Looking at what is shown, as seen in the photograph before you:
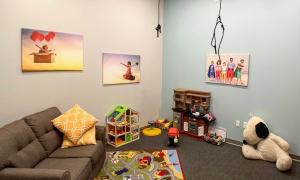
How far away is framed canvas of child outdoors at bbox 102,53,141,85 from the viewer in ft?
12.4

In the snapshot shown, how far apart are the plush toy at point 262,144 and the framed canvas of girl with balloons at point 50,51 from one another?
2.89m

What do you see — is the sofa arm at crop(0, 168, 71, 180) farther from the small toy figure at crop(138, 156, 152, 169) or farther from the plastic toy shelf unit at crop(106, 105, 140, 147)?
the plastic toy shelf unit at crop(106, 105, 140, 147)

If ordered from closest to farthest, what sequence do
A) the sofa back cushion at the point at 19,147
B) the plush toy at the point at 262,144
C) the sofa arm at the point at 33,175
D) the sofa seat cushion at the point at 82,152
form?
the sofa arm at the point at 33,175
the sofa back cushion at the point at 19,147
the sofa seat cushion at the point at 82,152
the plush toy at the point at 262,144

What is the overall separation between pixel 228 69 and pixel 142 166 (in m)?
2.25

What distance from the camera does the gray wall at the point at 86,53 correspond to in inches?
106

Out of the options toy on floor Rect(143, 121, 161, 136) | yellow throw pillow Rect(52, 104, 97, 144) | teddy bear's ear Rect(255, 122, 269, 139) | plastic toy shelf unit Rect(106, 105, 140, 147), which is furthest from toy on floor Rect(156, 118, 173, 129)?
yellow throw pillow Rect(52, 104, 97, 144)

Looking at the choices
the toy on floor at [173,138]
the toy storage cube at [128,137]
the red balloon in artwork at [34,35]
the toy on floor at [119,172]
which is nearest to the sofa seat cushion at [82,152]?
the toy on floor at [119,172]

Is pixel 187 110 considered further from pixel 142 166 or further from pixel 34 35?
pixel 34 35

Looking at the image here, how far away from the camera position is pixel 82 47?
11.1 feet

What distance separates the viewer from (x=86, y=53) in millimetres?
3465

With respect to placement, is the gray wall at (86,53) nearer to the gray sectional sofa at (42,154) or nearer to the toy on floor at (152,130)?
the toy on floor at (152,130)

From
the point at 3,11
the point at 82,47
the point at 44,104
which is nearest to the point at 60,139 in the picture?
the point at 44,104

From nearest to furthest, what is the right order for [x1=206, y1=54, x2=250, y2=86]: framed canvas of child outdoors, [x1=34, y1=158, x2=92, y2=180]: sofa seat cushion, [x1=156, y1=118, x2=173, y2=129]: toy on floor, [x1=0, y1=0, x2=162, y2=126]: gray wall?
[x1=34, y1=158, x2=92, y2=180]: sofa seat cushion, [x1=0, y1=0, x2=162, y2=126]: gray wall, [x1=206, y1=54, x2=250, y2=86]: framed canvas of child outdoors, [x1=156, y1=118, x2=173, y2=129]: toy on floor

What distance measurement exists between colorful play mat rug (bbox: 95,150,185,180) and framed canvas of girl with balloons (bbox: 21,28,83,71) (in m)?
1.54
